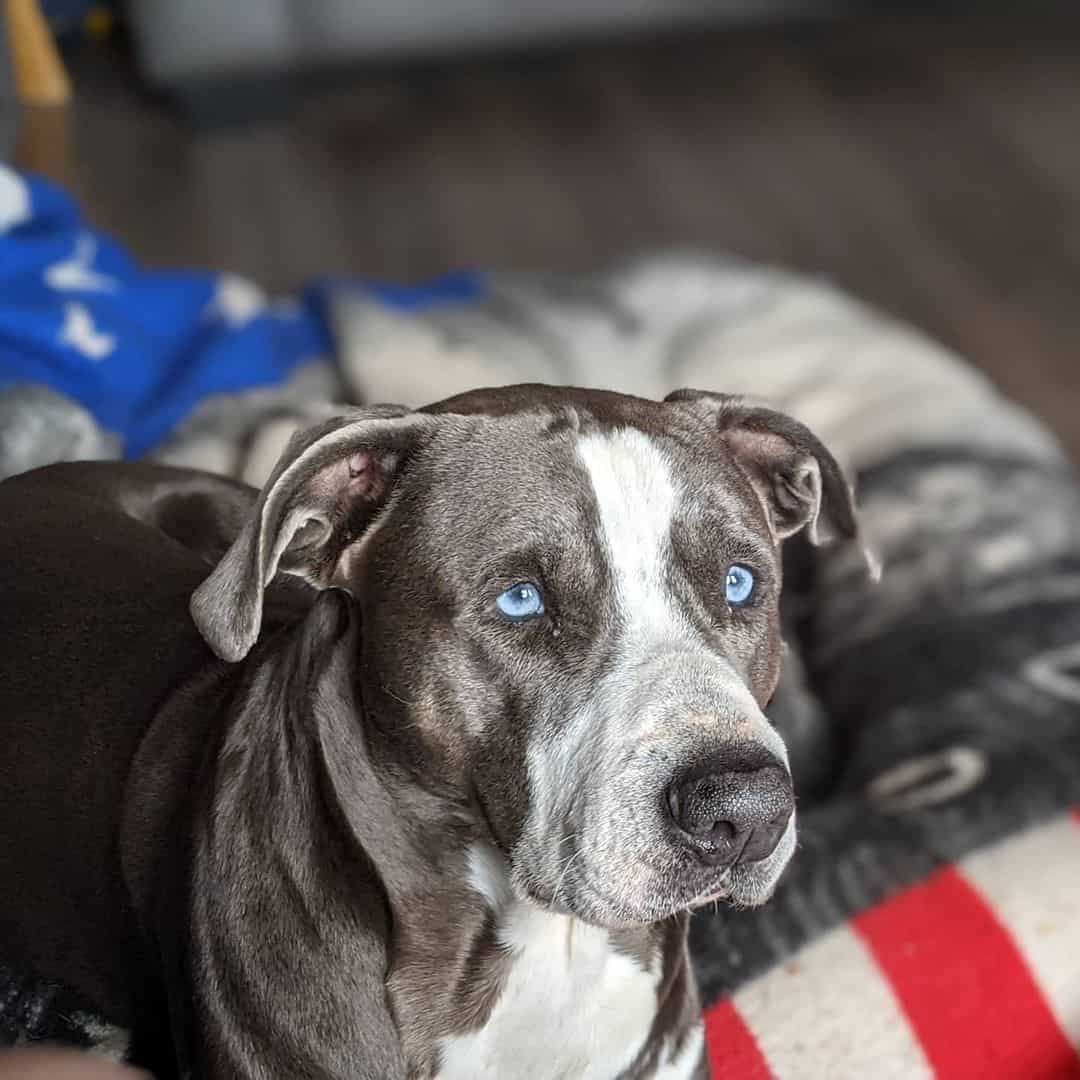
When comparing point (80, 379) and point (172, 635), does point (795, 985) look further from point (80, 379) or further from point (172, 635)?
point (80, 379)

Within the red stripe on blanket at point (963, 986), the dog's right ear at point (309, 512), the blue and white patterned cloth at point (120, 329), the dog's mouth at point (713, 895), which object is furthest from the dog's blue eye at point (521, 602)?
the blue and white patterned cloth at point (120, 329)

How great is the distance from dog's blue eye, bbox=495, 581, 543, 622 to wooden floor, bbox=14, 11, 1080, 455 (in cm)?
260

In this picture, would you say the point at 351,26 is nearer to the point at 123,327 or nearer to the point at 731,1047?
the point at 123,327

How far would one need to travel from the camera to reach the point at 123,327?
3.11 meters

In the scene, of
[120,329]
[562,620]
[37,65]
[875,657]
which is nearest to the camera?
[562,620]

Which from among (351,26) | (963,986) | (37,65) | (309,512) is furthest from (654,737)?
(37,65)

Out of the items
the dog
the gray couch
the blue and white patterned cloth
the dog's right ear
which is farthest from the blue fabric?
the gray couch

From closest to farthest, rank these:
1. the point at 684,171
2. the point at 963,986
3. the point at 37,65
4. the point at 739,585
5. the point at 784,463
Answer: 1. the point at 739,585
2. the point at 784,463
3. the point at 963,986
4. the point at 684,171
5. the point at 37,65

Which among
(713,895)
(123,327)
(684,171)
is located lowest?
(684,171)

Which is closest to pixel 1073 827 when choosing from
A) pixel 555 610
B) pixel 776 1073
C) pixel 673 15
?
pixel 776 1073

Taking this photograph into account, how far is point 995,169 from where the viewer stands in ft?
17.6

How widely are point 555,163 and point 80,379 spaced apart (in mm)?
2797

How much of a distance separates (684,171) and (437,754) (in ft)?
13.4

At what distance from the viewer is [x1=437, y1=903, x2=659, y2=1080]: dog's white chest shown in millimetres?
1729
